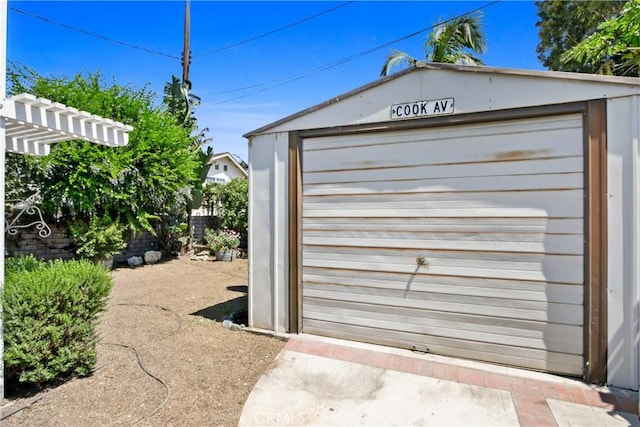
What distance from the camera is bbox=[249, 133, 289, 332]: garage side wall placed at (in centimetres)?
450

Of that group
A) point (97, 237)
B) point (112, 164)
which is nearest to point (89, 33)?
point (112, 164)

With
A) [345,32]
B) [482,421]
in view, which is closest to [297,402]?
[482,421]

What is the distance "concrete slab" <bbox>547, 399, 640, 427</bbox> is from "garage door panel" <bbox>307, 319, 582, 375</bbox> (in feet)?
1.73

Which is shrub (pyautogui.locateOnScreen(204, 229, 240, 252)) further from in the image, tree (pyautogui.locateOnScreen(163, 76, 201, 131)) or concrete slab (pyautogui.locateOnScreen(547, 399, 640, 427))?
concrete slab (pyautogui.locateOnScreen(547, 399, 640, 427))

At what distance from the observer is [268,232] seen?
4.59 meters

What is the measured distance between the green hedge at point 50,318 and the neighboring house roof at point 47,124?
1344mm

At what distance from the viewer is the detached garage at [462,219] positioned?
3105mm

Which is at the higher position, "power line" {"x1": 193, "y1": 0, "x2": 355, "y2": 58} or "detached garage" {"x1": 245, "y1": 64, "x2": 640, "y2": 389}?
"power line" {"x1": 193, "y1": 0, "x2": 355, "y2": 58}

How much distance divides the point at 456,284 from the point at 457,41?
9030 mm

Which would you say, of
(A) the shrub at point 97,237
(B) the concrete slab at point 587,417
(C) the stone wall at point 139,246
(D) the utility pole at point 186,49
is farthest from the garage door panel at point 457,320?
(D) the utility pole at point 186,49

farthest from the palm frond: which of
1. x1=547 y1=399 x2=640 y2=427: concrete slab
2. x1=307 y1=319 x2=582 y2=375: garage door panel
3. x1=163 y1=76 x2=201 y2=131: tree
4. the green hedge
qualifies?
the green hedge

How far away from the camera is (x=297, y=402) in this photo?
2.98 meters

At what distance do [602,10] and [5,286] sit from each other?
15550 millimetres

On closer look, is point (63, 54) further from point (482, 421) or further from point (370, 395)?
point (482, 421)
